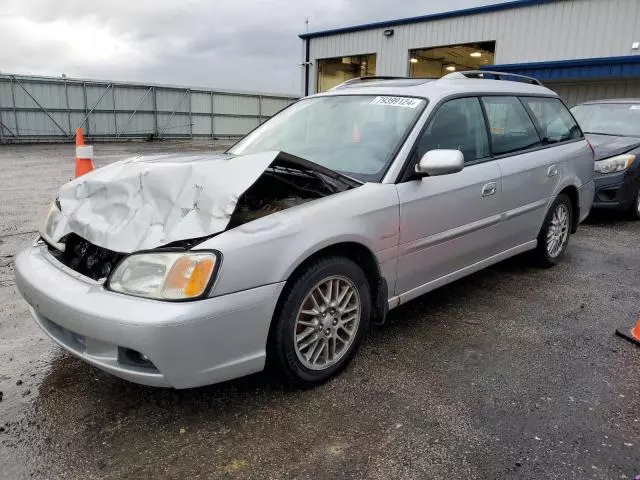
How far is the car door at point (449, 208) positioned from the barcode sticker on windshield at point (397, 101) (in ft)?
0.52

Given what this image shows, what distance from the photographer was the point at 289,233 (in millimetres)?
2453

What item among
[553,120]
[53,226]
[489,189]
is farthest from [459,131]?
[53,226]

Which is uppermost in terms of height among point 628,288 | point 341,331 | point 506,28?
point 506,28

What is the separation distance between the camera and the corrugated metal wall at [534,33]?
13.8m

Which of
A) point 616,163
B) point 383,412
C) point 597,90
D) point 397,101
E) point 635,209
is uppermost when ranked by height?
point 597,90

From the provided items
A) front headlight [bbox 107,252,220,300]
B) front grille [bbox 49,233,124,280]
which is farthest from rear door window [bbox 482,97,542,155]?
front grille [bbox 49,233,124,280]

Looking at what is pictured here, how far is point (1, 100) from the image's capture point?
1739cm

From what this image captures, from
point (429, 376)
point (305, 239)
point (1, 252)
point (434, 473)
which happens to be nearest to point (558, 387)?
point (429, 376)

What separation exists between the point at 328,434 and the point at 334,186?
1307 mm

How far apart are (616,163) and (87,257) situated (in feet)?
22.5

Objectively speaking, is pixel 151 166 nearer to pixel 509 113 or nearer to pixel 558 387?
pixel 558 387

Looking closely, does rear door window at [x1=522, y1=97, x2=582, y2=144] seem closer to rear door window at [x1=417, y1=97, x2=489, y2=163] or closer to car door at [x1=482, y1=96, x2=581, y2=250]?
car door at [x1=482, y1=96, x2=581, y2=250]

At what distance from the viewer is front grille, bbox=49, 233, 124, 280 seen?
8.36 feet

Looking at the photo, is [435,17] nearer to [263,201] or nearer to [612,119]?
[612,119]
